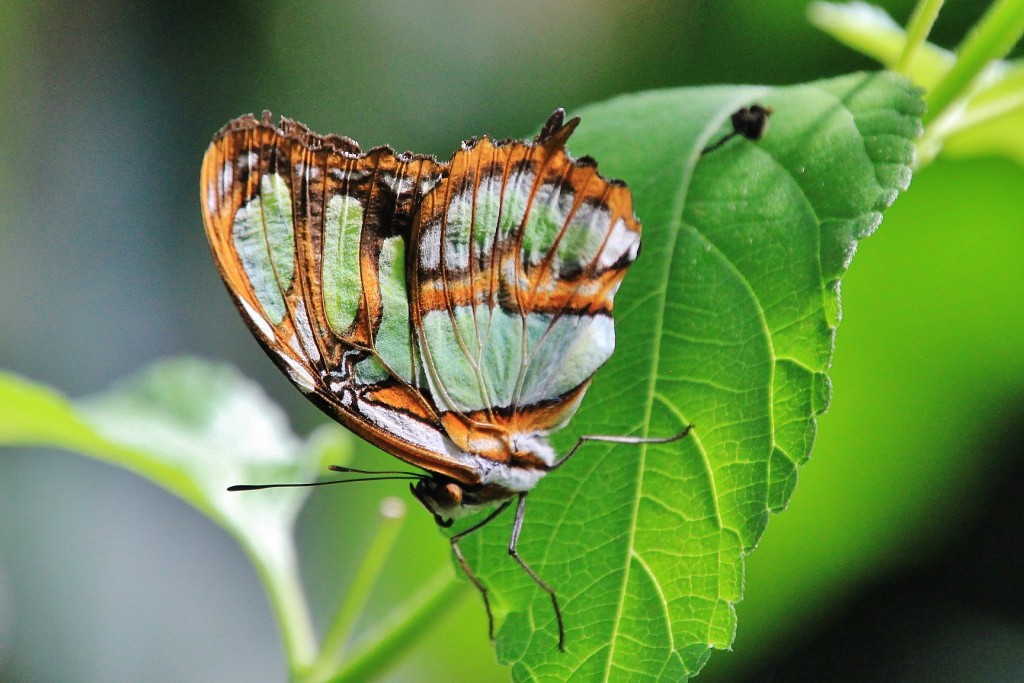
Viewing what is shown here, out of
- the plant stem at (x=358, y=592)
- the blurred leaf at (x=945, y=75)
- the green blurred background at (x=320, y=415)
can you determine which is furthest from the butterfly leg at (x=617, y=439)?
the green blurred background at (x=320, y=415)

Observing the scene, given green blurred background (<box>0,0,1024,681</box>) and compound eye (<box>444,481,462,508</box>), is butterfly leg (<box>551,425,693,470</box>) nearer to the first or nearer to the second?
compound eye (<box>444,481,462,508</box>)

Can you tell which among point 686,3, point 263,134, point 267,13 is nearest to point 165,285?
point 267,13

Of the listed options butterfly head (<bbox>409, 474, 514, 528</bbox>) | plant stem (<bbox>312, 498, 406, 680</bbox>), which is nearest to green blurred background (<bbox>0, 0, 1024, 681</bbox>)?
plant stem (<bbox>312, 498, 406, 680</bbox>)

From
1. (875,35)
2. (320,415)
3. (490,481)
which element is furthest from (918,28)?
(320,415)

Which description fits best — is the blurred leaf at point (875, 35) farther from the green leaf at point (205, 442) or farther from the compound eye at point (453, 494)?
the green leaf at point (205, 442)

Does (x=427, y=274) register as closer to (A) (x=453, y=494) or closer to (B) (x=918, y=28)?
(A) (x=453, y=494)
